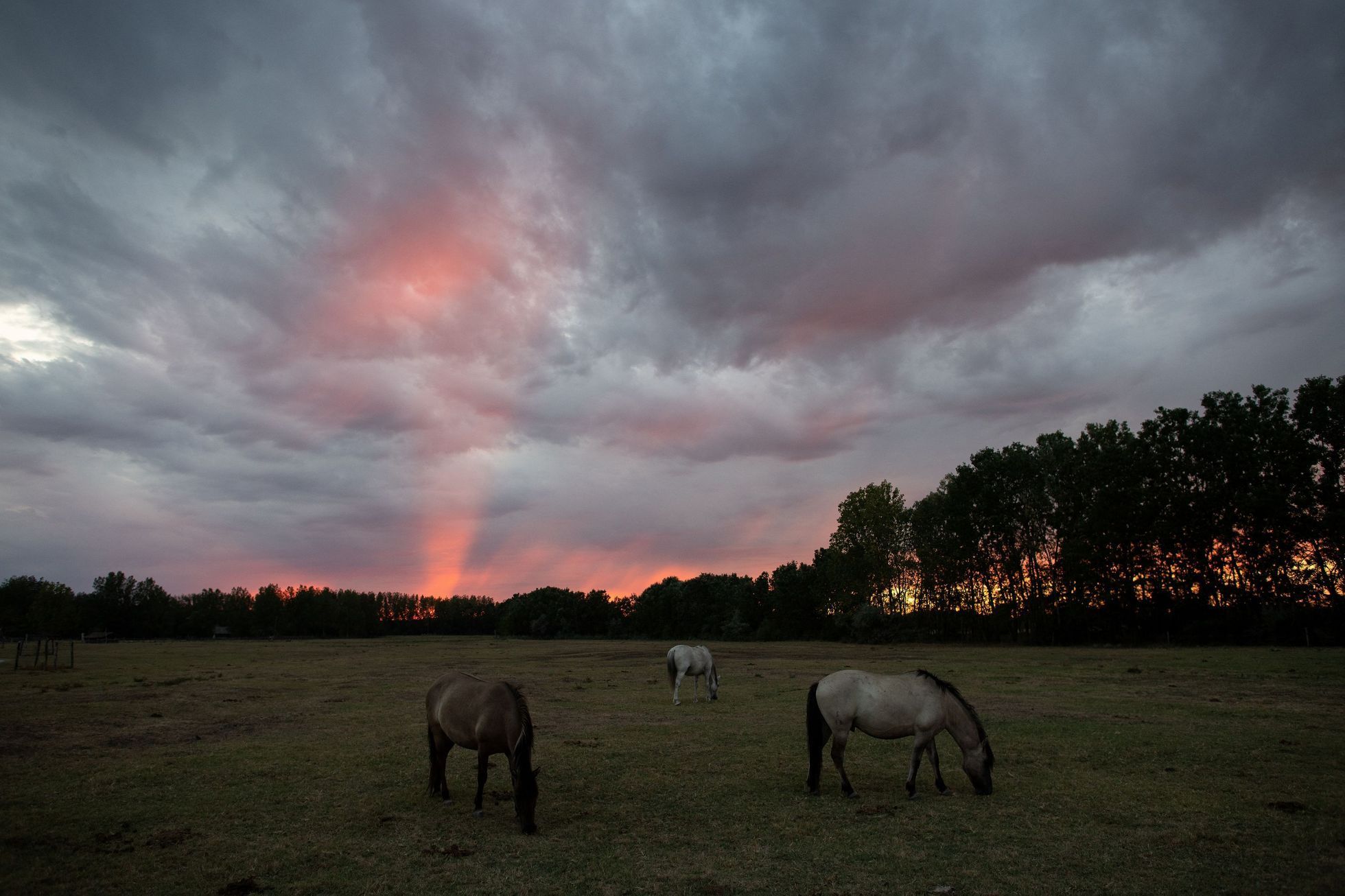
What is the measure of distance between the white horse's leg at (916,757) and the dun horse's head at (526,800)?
6046 mm

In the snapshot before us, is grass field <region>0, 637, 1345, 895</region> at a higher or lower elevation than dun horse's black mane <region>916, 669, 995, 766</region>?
lower

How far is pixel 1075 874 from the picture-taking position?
24.2ft

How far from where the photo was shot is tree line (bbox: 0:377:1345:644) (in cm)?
4725

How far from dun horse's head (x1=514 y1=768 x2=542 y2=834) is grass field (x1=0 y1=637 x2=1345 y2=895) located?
0.38 meters

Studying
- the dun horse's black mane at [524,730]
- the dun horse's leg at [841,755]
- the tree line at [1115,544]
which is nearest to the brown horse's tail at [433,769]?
the dun horse's black mane at [524,730]

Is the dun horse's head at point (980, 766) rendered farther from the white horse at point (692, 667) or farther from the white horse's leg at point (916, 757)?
the white horse at point (692, 667)

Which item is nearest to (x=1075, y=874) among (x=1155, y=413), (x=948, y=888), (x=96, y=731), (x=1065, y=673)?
(x=948, y=888)

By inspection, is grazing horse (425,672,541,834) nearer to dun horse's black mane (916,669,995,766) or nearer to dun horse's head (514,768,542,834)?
dun horse's head (514,768,542,834)

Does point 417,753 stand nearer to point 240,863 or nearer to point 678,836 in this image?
point 240,863

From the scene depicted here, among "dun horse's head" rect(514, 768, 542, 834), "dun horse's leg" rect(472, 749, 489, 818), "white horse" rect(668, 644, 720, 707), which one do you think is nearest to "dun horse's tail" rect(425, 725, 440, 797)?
"dun horse's leg" rect(472, 749, 489, 818)

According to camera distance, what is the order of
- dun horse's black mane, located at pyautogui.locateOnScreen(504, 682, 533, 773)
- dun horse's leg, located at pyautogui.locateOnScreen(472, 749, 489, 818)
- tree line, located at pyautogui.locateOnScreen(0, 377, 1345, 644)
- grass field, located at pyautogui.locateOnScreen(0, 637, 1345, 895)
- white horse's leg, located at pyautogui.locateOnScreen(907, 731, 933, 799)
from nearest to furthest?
grass field, located at pyautogui.locateOnScreen(0, 637, 1345, 895)
dun horse's black mane, located at pyautogui.locateOnScreen(504, 682, 533, 773)
dun horse's leg, located at pyautogui.locateOnScreen(472, 749, 489, 818)
white horse's leg, located at pyautogui.locateOnScreen(907, 731, 933, 799)
tree line, located at pyautogui.locateOnScreen(0, 377, 1345, 644)

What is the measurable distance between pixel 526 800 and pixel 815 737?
16.2 ft

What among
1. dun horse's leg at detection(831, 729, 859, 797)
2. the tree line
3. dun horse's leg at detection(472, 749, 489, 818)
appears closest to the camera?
dun horse's leg at detection(472, 749, 489, 818)

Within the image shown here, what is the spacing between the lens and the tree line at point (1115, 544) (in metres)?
47.2
